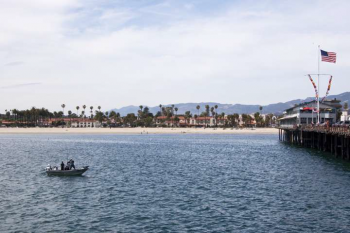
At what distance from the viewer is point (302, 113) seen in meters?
104

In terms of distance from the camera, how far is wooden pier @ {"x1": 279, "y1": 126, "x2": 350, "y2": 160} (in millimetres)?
62062

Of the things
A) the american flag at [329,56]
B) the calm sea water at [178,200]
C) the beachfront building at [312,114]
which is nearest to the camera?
the calm sea water at [178,200]

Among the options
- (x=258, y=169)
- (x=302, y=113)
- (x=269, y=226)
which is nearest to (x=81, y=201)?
(x=269, y=226)

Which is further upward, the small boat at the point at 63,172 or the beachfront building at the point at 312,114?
the beachfront building at the point at 312,114

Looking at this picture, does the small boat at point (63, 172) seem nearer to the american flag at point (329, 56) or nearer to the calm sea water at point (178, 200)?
the calm sea water at point (178, 200)

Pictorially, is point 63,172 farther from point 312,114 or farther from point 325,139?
point 312,114

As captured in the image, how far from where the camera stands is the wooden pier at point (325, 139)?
Answer: 2443 inches

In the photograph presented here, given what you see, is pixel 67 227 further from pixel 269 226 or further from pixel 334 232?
pixel 334 232

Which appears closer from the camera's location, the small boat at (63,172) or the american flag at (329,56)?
the small boat at (63,172)

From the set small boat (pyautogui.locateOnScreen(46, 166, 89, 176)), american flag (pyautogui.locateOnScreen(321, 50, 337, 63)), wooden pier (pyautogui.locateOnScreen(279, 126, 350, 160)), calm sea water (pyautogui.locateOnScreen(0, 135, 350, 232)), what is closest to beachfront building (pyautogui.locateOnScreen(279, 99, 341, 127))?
wooden pier (pyautogui.locateOnScreen(279, 126, 350, 160))

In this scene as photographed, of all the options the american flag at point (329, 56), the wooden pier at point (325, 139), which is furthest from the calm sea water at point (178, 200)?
the american flag at point (329, 56)

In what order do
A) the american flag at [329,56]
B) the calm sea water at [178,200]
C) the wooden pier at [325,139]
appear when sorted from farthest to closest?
the american flag at [329,56] < the wooden pier at [325,139] < the calm sea water at [178,200]

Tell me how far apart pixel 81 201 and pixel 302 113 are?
80187 millimetres

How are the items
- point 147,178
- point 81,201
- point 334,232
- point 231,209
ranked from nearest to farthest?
point 334,232
point 231,209
point 81,201
point 147,178
